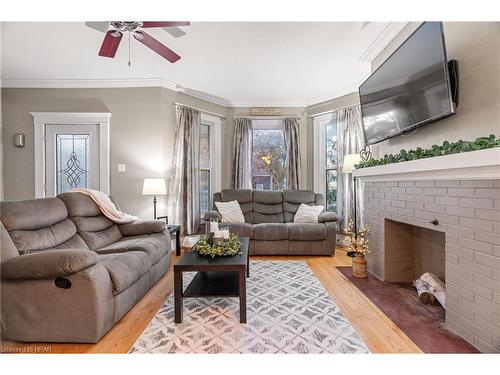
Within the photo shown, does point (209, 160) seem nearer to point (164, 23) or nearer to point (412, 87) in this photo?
point (164, 23)

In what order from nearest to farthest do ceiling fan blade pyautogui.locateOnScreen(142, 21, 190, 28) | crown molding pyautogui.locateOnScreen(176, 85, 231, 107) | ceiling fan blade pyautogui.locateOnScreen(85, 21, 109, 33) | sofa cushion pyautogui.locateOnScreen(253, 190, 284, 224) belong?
ceiling fan blade pyautogui.locateOnScreen(142, 21, 190, 28), ceiling fan blade pyautogui.locateOnScreen(85, 21, 109, 33), crown molding pyautogui.locateOnScreen(176, 85, 231, 107), sofa cushion pyautogui.locateOnScreen(253, 190, 284, 224)

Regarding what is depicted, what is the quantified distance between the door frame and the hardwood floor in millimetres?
2112

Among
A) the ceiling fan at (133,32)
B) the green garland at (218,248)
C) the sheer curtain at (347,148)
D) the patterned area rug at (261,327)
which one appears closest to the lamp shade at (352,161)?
the sheer curtain at (347,148)

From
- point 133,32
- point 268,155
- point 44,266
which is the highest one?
point 133,32

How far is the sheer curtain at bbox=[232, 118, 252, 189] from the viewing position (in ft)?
15.7

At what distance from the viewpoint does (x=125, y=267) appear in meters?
1.97

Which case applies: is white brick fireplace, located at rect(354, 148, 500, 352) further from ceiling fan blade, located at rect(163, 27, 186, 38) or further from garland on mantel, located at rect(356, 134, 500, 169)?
ceiling fan blade, located at rect(163, 27, 186, 38)

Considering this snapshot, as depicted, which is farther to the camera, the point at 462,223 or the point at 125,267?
the point at 125,267

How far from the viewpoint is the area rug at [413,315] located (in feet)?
5.32

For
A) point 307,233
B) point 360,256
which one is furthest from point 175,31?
point 360,256

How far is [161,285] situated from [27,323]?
3.81 ft

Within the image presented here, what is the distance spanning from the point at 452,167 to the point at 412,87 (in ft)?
2.91

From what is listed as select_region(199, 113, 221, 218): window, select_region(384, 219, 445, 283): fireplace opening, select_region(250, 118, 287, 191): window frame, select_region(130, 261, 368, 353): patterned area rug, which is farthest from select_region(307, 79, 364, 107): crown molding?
select_region(130, 261, 368, 353): patterned area rug
